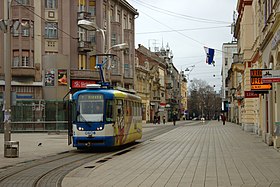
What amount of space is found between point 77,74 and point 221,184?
1655 inches

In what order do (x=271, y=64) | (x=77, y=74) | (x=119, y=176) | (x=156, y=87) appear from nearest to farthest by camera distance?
(x=119, y=176), (x=271, y=64), (x=77, y=74), (x=156, y=87)

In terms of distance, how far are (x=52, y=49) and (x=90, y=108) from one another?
2890 cm

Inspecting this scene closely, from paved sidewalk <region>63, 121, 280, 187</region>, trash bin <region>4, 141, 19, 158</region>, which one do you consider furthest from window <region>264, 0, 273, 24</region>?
trash bin <region>4, 141, 19, 158</region>

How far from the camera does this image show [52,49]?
173 feet

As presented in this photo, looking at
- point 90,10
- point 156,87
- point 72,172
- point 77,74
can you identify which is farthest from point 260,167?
point 156,87

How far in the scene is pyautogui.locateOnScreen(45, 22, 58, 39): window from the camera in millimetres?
52719

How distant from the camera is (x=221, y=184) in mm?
13062

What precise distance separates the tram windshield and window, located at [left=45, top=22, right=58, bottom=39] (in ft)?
94.8

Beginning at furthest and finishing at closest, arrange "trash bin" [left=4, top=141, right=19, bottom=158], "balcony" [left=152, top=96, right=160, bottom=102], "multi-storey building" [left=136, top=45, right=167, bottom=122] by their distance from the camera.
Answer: "balcony" [left=152, top=96, right=160, bottom=102] < "multi-storey building" [left=136, top=45, right=167, bottom=122] < "trash bin" [left=4, top=141, right=19, bottom=158]

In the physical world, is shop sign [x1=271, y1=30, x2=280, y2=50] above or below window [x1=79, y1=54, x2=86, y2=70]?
below

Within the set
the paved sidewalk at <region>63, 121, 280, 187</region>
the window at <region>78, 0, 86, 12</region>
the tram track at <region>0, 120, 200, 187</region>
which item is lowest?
the tram track at <region>0, 120, 200, 187</region>

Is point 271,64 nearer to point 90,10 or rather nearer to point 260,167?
point 260,167

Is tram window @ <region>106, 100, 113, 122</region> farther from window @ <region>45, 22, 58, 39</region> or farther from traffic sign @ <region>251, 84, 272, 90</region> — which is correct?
window @ <region>45, 22, 58, 39</region>

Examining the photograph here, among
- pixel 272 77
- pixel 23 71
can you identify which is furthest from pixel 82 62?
pixel 272 77
